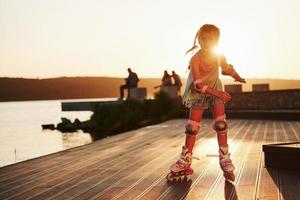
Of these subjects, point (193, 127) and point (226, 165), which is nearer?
point (226, 165)

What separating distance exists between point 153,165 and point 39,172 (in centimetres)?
153

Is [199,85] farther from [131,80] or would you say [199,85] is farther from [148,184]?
[131,80]

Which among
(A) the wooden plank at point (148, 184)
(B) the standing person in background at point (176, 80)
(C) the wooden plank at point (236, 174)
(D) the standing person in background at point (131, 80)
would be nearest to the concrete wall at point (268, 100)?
(B) the standing person in background at point (176, 80)

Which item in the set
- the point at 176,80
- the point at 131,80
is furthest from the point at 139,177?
the point at 131,80

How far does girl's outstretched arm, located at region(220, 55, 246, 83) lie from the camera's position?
527 centimetres

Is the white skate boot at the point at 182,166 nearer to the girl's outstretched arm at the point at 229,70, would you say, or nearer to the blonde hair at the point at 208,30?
the girl's outstretched arm at the point at 229,70

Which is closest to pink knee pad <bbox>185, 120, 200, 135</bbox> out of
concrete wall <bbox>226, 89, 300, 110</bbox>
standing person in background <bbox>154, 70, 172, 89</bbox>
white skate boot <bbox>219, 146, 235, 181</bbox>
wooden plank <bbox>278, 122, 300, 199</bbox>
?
white skate boot <bbox>219, 146, 235, 181</bbox>

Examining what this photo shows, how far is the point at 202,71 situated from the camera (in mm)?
5156

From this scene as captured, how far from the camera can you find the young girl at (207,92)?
505 centimetres

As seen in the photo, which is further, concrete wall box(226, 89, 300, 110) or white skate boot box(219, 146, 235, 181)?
concrete wall box(226, 89, 300, 110)

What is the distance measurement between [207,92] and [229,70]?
19.3 inches

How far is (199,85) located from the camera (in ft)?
16.5

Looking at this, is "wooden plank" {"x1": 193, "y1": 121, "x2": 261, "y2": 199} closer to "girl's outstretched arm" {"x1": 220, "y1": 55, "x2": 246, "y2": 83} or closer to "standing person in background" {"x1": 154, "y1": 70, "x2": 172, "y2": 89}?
"girl's outstretched arm" {"x1": 220, "y1": 55, "x2": 246, "y2": 83}

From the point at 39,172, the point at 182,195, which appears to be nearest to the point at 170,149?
the point at 39,172
